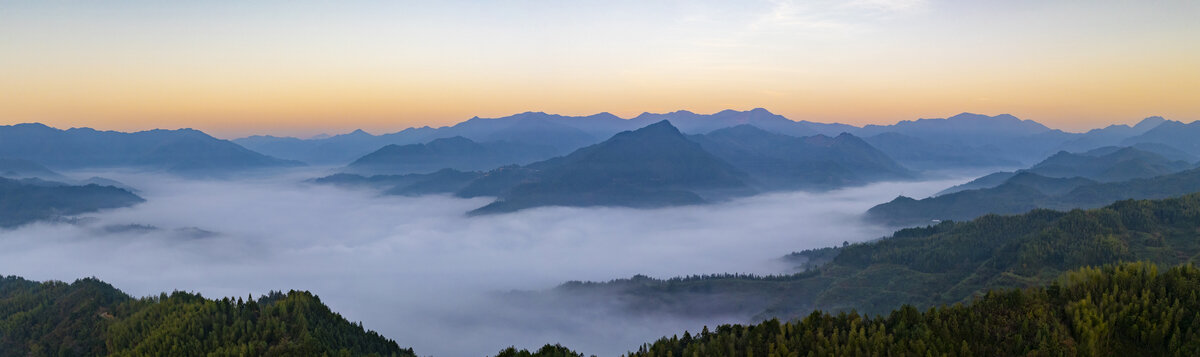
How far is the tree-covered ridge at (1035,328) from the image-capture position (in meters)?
70.6

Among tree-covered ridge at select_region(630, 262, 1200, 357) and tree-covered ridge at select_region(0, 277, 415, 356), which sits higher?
tree-covered ridge at select_region(0, 277, 415, 356)

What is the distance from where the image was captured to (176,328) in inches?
5615

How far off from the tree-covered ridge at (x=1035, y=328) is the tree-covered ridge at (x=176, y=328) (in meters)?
96.0

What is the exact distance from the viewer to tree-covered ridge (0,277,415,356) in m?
136

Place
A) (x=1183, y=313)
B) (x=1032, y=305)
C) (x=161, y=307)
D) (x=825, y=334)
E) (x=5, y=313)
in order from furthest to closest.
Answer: (x=5, y=313), (x=161, y=307), (x=825, y=334), (x=1032, y=305), (x=1183, y=313)

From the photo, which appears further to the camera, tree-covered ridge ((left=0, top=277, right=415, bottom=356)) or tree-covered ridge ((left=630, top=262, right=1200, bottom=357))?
tree-covered ridge ((left=0, top=277, right=415, bottom=356))

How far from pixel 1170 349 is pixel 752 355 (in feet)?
152

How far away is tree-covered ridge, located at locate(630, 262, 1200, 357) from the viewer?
7056cm

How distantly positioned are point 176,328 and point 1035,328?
171628 mm

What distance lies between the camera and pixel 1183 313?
246ft

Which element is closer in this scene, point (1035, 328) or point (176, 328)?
point (1035, 328)

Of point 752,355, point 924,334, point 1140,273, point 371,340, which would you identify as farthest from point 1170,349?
point 371,340

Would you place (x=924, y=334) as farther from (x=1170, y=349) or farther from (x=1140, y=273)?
(x=1140, y=273)

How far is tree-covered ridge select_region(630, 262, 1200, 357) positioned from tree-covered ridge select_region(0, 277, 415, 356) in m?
96.0
